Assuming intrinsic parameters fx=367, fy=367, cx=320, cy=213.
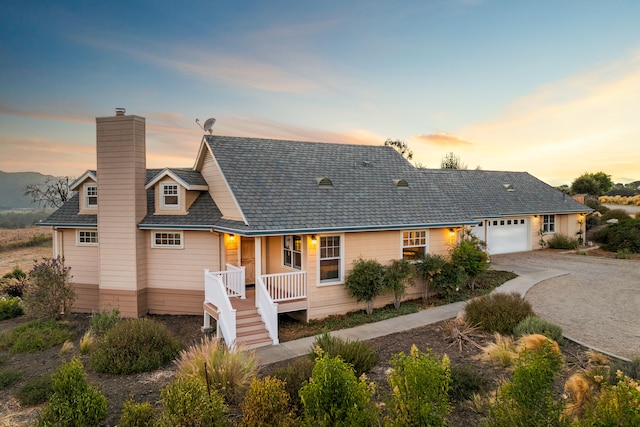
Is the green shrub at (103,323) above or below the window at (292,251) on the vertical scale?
below

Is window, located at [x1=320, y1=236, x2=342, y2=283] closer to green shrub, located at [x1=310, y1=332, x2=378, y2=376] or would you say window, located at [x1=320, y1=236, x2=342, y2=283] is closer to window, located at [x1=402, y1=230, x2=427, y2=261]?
window, located at [x1=402, y1=230, x2=427, y2=261]

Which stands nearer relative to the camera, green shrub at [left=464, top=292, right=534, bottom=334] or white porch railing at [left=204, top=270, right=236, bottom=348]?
green shrub at [left=464, top=292, right=534, bottom=334]

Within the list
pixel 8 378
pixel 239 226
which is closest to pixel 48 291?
pixel 8 378

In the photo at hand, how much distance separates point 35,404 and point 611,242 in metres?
31.6

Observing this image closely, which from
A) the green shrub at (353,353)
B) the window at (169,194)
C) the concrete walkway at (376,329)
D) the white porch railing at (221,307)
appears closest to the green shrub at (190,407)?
the green shrub at (353,353)

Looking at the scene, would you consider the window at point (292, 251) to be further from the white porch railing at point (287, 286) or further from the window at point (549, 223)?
the window at point (549, 223)

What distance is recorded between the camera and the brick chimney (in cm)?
1411

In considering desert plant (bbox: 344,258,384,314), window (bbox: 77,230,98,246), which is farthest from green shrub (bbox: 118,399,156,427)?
A: window (bbox: 77,230,98,246)

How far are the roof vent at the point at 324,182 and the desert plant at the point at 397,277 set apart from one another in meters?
3.90

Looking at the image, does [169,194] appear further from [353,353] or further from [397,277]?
[353,353]

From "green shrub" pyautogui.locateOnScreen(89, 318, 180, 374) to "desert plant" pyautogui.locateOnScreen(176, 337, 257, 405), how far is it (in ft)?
7.57

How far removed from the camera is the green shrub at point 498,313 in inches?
405

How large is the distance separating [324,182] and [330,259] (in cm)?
338

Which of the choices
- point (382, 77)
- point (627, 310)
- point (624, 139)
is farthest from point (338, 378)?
point (624, 139)
